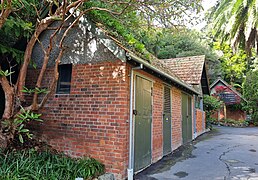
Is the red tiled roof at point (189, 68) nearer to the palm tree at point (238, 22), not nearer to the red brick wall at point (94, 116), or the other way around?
the palm tree at point (238, 22)

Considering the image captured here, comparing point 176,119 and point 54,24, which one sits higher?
point 54,24

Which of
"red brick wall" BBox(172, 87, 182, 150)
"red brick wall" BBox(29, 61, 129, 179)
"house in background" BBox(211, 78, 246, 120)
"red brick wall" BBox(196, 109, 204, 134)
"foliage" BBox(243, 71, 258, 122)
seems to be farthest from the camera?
"house in background" BBox(211, 78, 246, 120)

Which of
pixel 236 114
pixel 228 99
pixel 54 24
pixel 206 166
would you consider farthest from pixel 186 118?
pixel 236 114

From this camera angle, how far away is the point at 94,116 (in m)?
5.10

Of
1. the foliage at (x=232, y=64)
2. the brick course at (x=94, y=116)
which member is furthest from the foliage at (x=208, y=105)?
the foliage at (x=232, y=64)

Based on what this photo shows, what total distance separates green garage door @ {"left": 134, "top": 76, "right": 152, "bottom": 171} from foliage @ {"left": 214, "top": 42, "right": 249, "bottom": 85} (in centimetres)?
2456

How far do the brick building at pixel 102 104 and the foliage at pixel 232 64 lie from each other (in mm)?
24488

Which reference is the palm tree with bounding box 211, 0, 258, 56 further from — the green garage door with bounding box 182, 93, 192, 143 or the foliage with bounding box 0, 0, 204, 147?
the foliage with bounding box 0, 0, 204, 147

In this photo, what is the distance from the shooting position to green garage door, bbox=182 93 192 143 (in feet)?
33.0

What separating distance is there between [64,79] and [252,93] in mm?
21228

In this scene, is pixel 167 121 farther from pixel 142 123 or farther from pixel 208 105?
pixel 208 105

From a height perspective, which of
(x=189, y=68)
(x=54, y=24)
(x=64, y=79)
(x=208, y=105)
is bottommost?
(x=208, y=105)

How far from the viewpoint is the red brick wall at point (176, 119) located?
841cm

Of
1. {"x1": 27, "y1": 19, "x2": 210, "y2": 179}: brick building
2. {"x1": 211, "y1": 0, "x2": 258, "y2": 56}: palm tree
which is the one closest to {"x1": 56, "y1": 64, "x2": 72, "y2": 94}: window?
{"x1": 27, "y1": 19, "x2": 210, "y2": 179}: brick building
